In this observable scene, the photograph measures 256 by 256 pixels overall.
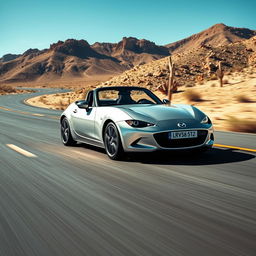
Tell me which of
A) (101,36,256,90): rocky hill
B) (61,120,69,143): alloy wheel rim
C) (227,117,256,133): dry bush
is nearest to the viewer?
(61,120,69,143): alloy wheel rim

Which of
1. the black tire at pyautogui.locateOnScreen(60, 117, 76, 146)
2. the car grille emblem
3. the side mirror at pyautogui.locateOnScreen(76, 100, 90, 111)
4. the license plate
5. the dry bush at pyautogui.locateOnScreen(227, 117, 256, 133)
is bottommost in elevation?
the dry bush at pyautogui.locateOnScreen(227, 117, 256, 133)

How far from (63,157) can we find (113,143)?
110cm

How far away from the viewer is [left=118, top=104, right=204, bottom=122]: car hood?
23.6 feet

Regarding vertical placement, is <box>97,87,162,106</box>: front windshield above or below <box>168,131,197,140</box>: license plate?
above

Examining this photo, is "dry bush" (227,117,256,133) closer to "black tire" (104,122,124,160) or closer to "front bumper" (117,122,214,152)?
"front bumper" (117,122,214,152)

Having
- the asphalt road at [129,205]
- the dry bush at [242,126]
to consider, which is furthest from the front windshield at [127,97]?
→ the dry bush at [242,126]

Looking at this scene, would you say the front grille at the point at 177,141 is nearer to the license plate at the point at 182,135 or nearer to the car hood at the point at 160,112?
the license plate at the point at 182,135

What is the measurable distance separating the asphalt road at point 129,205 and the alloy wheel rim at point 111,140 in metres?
0.20

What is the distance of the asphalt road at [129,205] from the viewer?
133 inches

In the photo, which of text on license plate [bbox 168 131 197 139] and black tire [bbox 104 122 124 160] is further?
black tire [bbox 104 122 124 160]

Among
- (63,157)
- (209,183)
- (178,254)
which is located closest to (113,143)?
(63,157)

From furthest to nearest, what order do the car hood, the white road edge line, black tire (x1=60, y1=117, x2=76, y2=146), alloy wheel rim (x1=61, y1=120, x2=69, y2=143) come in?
alloy wheel rim (x1=61, y1=120, x2=69, y2=143)
black tire (x1=60, y1=117, x2=76, y2=146)
the white road edge line
the car hood

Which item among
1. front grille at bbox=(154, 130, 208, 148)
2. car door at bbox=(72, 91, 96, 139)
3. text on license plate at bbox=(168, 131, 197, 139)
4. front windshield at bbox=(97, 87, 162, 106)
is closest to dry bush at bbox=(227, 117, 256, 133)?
front windshield at bbox=(97, 87, 162, 106)

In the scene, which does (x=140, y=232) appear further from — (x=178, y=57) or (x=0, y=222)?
(x=178, y=57)
